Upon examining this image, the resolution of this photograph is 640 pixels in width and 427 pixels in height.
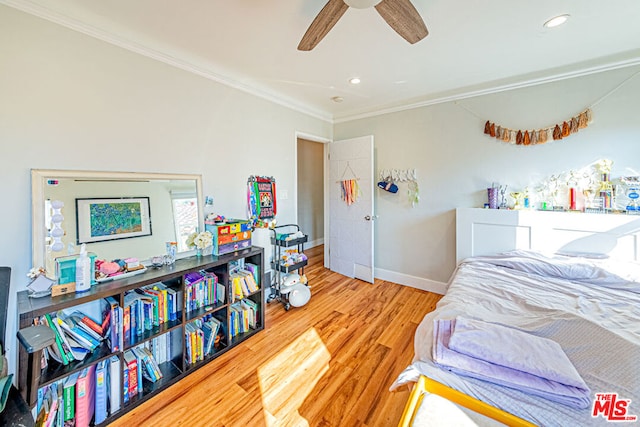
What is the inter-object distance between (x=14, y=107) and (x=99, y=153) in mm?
427

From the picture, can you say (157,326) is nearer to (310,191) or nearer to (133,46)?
(133,46)

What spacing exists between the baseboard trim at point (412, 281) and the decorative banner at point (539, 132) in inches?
71.1

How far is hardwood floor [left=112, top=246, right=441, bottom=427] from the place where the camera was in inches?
56.9

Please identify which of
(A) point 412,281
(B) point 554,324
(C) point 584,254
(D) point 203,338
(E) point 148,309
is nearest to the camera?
(B) point 554,324

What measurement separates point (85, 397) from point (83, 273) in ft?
2.28

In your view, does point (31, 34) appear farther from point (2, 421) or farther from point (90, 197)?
point (2, 421)

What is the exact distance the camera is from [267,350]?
2027 mm

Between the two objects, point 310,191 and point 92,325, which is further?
point 310,191

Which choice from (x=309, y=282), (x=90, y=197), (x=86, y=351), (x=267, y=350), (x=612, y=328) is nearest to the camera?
(x=612, y=328)

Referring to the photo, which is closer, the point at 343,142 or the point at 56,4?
the point at 56,4

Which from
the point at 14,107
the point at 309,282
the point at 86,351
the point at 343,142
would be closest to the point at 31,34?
the point at 14,107

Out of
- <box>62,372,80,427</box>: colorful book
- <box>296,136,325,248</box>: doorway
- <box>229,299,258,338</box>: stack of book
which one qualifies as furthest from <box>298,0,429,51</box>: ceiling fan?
<box>296,136,325,248</box>: doorway

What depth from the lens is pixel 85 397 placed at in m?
1.37

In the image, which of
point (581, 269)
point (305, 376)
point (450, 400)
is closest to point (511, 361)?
point (450, 400)
